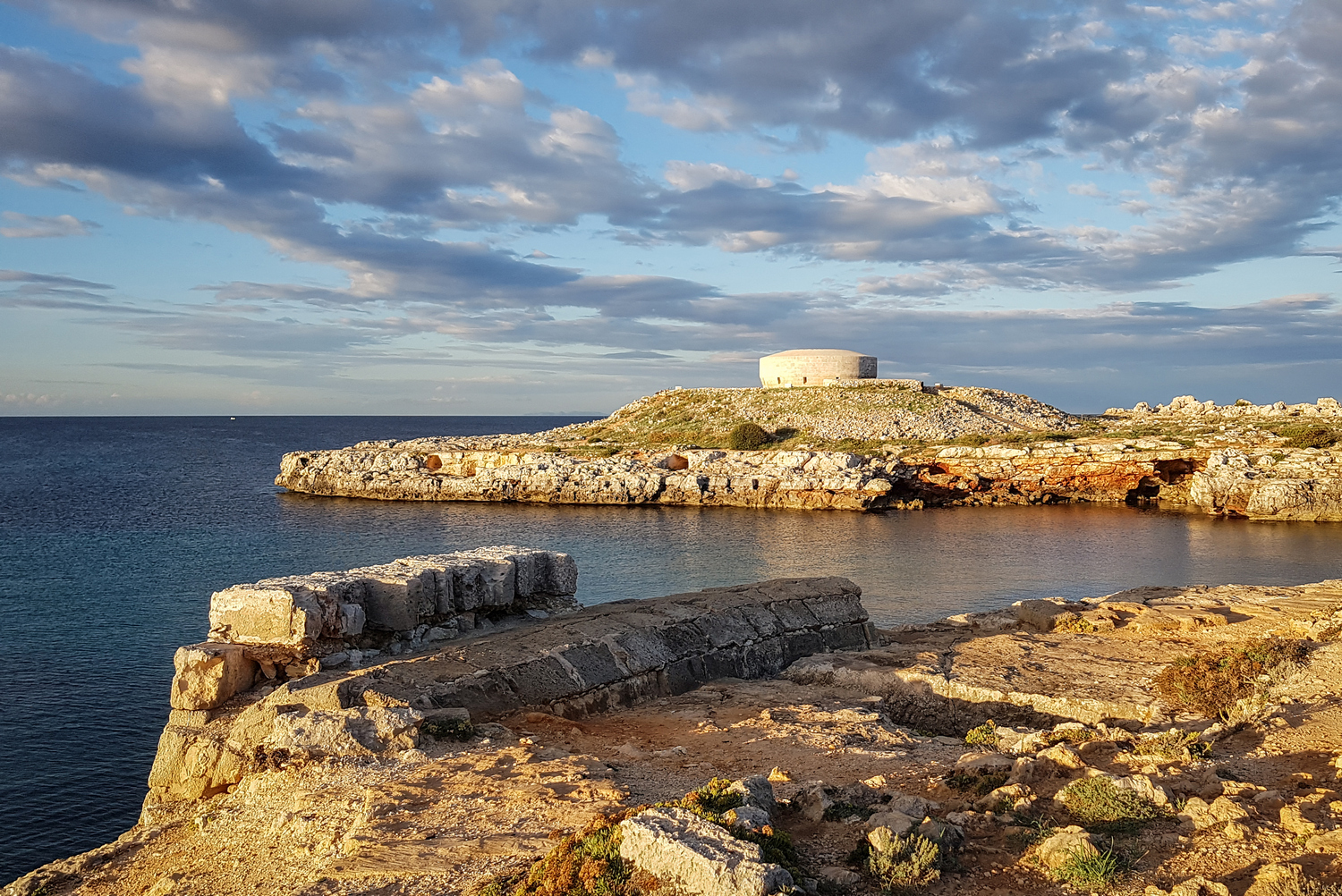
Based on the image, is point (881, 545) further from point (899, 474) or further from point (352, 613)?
point (352, 613)

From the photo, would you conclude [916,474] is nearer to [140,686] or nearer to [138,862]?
[140,686]

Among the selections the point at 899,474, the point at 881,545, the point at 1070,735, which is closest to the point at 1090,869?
the point at 1070,735

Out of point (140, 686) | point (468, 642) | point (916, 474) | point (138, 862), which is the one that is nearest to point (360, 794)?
point (138, 862)

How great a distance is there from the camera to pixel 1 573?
28875mm

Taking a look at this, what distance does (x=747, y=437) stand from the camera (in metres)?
61.9

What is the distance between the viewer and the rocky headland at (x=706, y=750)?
623 cm

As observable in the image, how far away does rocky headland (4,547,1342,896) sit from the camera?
6.23 meters

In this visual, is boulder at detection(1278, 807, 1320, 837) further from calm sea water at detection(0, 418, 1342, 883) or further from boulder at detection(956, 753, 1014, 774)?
calm sea water at detection(0, 418, 1342, 883)

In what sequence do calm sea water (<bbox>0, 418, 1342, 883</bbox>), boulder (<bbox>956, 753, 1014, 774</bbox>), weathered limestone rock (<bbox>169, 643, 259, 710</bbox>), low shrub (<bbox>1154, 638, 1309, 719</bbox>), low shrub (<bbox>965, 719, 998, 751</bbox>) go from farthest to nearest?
calm sea water (<bbox>0, 418, 1342, 883</bbox>)
low shrub (<bbox>1154, 638, 1309, 719</bbox>)
weathered limestone rock (<bbox>169, 643, 259, 710</bbox>)
low shrub (<bbox>965, 719, 998, 751</bbox>)
boulder (<bbox>956, 753, 1014, 774</bbox>)

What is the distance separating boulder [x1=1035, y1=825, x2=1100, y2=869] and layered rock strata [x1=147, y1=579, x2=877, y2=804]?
6338 mm

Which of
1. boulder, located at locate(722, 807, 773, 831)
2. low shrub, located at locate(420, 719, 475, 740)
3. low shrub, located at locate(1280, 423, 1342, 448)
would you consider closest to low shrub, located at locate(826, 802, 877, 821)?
boulder, located at locate(722, 807, 773, 831)

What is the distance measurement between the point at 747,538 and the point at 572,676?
27.6 m

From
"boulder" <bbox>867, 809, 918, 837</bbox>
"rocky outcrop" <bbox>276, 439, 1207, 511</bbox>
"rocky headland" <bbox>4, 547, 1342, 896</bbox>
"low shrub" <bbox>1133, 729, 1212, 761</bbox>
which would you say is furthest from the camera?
"rocky outcrop" <bbox>276, 439, 1207, 511</bbox>

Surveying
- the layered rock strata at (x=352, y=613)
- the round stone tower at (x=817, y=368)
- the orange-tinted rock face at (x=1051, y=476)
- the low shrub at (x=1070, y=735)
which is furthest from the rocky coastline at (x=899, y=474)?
the low shrub at (x=1070, y=735)
